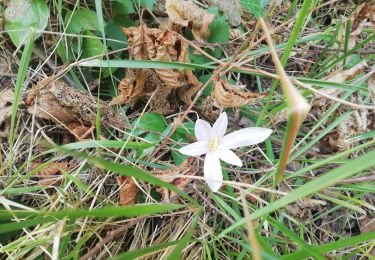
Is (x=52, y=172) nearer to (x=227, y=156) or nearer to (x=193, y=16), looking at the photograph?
(x=227, y=156)

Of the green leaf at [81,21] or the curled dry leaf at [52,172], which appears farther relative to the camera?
the green leaf at [81,21]

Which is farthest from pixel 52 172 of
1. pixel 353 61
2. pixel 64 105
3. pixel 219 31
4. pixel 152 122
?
pixel 353 61

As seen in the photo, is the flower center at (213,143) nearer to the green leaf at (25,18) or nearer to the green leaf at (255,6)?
the green leaf at (255,6)

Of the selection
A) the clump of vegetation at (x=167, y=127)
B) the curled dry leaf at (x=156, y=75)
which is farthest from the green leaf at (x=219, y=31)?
the curled dry leaf at (x=156, y=75)

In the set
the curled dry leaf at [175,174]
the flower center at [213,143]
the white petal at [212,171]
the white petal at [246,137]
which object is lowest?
the curled dry leaf at [175,174]

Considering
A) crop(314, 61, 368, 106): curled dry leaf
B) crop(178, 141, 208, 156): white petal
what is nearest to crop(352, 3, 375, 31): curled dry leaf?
crop(314, 61, 368, 106): curled dry leaf

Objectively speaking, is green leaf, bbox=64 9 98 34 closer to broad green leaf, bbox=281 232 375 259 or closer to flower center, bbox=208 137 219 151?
flower center, bbox=208 137 219 151
